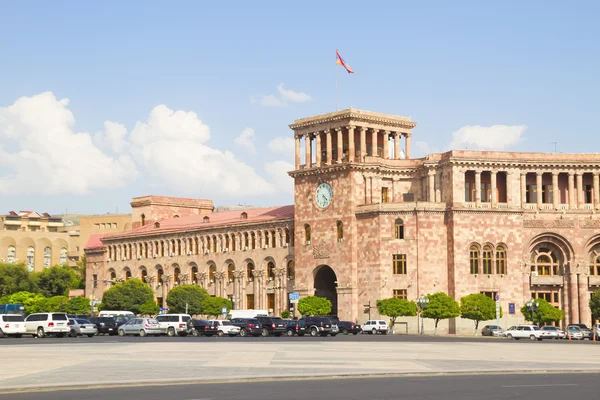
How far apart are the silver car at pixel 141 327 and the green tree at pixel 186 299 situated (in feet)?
110

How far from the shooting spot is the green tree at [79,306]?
126m

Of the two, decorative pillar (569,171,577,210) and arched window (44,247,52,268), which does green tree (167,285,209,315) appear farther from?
arched window (44,247,52,268)

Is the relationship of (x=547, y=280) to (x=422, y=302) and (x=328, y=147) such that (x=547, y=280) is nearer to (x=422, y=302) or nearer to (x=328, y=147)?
(x=422, y=302)

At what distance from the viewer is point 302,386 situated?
28.5 m

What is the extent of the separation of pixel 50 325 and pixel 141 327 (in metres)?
9.26

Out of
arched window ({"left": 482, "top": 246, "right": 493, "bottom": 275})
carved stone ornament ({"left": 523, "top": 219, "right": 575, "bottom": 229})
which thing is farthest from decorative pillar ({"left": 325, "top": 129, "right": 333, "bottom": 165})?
carved stone ornament ({"left": 523, "top": 219, "right": 575, "bottom": 229})

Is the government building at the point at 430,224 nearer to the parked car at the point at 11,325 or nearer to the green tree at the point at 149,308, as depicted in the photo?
the green tree at the point at 149,308

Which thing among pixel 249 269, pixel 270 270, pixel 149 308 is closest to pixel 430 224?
pixel 270 270

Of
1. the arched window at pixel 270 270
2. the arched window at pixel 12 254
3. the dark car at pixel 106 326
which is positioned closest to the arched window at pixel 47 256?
the arched window at pixel 12 254

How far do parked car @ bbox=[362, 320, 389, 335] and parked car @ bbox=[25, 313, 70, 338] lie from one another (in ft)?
103

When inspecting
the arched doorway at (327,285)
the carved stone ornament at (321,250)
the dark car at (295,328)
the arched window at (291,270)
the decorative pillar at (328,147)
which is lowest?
the dark car at (295,328)

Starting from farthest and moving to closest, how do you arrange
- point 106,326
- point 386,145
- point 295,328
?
point 386,145, point 106,326, point 295,328

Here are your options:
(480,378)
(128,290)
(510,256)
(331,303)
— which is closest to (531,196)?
(510,256)

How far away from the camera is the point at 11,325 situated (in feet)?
233
